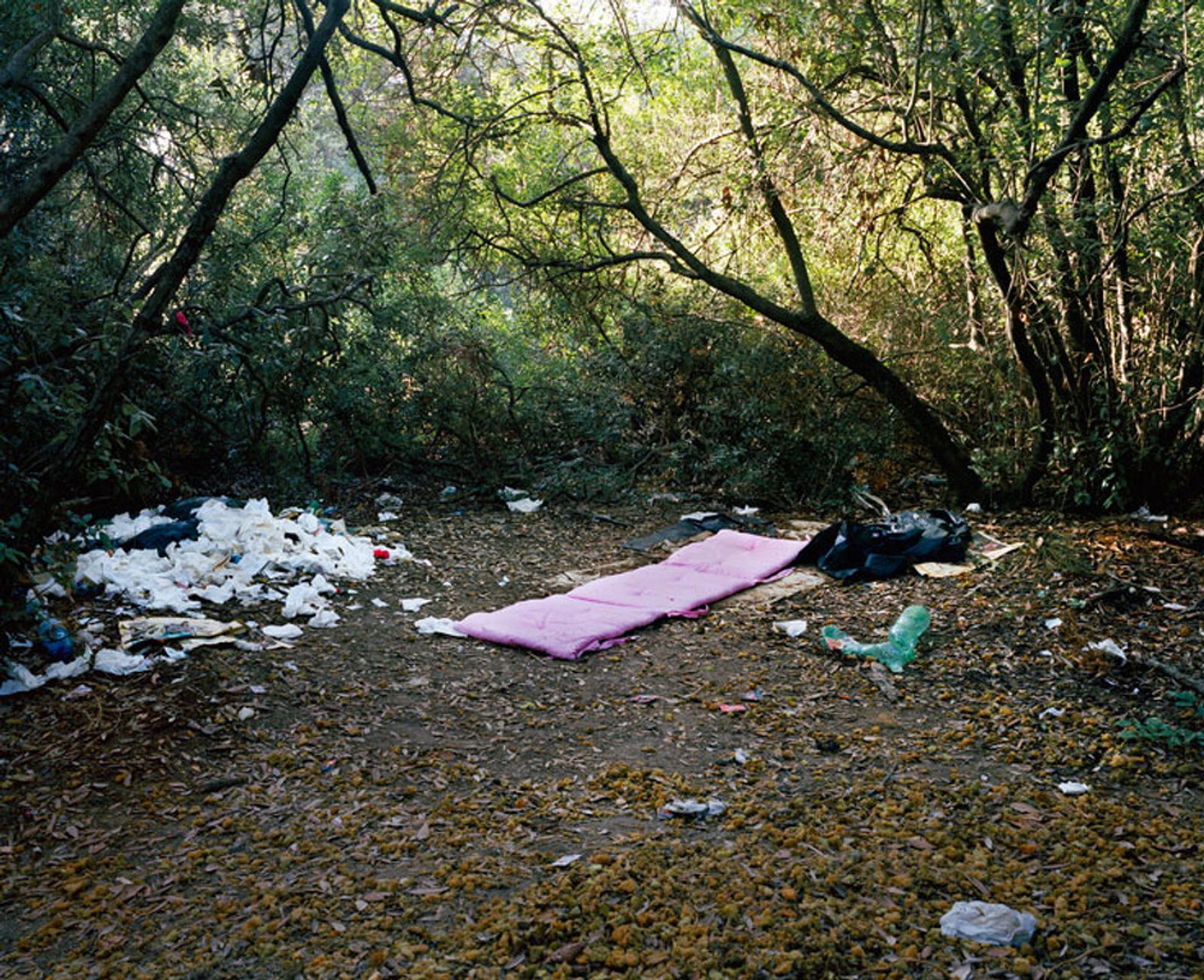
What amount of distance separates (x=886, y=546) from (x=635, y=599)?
1.48m

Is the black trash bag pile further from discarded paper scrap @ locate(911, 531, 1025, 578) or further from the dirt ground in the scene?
the dirt ground

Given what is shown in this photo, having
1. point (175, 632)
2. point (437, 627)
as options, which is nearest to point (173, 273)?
point (175, 632)

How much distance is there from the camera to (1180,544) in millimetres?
5066

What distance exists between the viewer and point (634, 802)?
9.69 feet

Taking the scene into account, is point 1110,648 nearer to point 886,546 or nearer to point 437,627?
point 886,546

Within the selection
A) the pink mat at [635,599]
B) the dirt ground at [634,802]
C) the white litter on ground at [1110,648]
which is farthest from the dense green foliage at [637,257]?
the white litter on ground at [1110,648]

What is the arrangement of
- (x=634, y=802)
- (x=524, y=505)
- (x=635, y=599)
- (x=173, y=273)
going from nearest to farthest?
(x=634, y=802)
(x=173, y=273)
(x=635, y=599)
(x=524, y=505)

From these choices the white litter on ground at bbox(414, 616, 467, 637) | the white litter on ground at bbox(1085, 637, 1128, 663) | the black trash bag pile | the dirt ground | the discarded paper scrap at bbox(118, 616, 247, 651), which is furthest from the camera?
the black trash bag pile

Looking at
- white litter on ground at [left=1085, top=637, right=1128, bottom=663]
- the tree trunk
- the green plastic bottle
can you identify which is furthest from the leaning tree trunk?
white litter on ground at [left=1085, top=637, right=1128, bottom=663]

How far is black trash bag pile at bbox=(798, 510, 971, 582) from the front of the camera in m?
5.33

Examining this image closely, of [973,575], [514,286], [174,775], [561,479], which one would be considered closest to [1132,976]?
[174,775]

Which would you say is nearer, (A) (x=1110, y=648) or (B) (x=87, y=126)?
(B) (x=87, y=126)

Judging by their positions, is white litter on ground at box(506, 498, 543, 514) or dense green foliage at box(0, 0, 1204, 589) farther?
white litter on ground at box(506, 498, 543, 514)

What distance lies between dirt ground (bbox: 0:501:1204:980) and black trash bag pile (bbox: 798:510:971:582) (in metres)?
0.52
